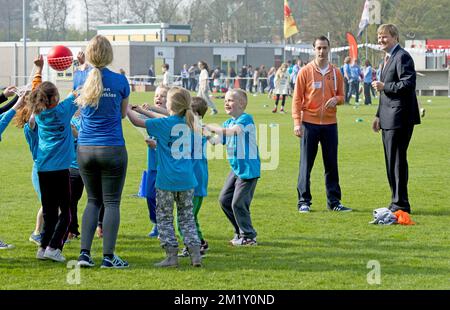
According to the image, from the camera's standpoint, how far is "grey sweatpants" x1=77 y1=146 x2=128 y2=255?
7738 millimetres

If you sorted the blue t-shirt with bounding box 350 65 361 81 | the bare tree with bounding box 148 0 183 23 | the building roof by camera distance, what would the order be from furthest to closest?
1. the bare tree with bounding box 148 0 183 23
2. the building roof
3. the blue t-shirt with bounding box 350 65 361 81

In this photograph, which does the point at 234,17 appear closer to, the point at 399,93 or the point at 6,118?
the point at 399,93

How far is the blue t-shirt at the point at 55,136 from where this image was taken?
8273 millimetres

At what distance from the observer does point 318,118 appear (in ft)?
37.6

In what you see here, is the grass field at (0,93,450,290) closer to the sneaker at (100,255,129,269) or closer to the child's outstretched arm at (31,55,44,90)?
the sneaker at (100,255,129,269)

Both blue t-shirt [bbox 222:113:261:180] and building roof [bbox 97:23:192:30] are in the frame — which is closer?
blue t-shirt [bbox 222:113:261:180]

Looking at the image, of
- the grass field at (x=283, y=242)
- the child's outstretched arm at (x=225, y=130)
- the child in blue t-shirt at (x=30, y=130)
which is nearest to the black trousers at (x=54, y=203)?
the grass field at (x=283, y=242)

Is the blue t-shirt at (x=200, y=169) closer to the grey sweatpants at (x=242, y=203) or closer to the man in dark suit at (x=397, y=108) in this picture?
the grey sweatpants at (x=242, y=203)

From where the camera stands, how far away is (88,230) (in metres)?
7.93

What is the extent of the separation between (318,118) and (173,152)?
13.0 feet

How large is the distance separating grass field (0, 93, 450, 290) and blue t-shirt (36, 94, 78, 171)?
89 cm

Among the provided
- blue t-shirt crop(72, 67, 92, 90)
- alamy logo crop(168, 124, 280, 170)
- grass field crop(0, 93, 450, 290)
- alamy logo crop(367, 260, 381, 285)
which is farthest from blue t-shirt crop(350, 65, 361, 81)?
alamy logo crop(367, 260, 381, 285)

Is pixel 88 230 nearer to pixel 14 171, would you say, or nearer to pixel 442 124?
pixel 14 171
